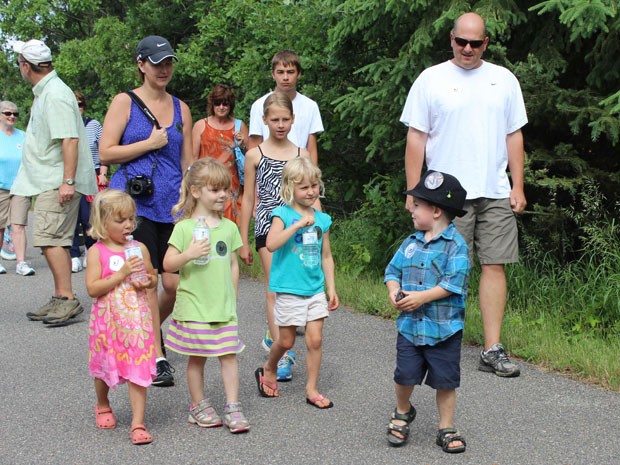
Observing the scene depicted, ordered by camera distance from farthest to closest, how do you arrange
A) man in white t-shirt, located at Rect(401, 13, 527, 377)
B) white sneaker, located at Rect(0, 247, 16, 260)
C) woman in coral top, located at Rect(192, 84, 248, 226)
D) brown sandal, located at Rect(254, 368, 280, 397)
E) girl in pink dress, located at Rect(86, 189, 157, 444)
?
1. white sneaker, located at Rect(0, 247, 16, 260)
2. woman in coral top, located at Rect(192, 84, 248, 226)
3. man in white t-shirt, located at Rect(401, 13, 527, 377)
4. brown sandal, located at Rect(254, 368, 280, 397)
5. girl in pink dress, located at Rect(86, 189, 157, 444)

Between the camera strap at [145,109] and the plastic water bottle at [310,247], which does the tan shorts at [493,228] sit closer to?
the plastic water bottle at [310,247]

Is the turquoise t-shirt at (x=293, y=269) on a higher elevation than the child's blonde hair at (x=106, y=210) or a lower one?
lower

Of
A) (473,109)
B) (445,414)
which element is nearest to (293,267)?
(445,414)

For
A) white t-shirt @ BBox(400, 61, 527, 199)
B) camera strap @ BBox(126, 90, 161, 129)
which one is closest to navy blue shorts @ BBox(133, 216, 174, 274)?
camera strap @ BBox(126, 90, 161, 129)

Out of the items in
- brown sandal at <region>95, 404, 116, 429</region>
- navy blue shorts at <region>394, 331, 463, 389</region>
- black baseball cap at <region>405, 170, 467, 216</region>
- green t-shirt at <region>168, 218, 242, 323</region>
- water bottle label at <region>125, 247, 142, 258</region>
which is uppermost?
black baseball cap at <region>405, 170, 467, 216</region>

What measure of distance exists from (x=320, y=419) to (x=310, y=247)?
96 centimetres

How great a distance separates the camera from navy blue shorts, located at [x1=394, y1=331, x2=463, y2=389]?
13.8 feet

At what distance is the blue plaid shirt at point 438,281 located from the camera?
4.21m

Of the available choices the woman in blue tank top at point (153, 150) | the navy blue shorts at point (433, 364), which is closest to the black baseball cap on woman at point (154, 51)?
the woman in blue tank top at point (153, 150)

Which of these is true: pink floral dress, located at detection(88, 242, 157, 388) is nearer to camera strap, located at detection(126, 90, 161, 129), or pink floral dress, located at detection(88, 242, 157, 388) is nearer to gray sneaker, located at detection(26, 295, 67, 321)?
camera strap, located at detection(126, 90, 161, 129)

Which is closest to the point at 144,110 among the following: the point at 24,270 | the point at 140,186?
the point at 140,186

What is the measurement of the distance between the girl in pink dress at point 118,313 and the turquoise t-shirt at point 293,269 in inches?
31.1

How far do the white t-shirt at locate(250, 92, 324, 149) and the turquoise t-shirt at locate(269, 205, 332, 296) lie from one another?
1.46 metres

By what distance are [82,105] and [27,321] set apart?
13.3 feet
